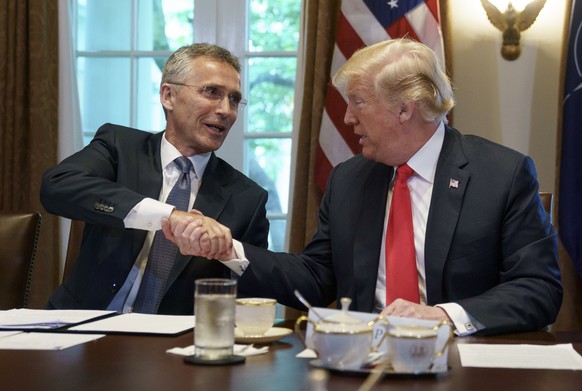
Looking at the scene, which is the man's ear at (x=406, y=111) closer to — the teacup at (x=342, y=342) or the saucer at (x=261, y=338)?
the saucer at (x=261, y=338)

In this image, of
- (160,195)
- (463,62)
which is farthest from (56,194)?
(463,62)

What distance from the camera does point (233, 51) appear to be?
4918 millimetres

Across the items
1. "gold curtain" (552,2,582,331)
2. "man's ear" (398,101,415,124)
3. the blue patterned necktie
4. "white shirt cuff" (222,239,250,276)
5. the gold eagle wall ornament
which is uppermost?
the gold eagle wall ornament

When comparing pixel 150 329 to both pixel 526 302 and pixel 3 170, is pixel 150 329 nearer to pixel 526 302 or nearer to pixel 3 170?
pixel 526 302

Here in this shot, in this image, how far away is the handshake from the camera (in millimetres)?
2516

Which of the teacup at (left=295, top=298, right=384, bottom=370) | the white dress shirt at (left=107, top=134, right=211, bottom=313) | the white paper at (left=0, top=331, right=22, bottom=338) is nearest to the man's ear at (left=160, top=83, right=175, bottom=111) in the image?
the white dress shirt at (left=107, top=134, right=211, bottom=313)

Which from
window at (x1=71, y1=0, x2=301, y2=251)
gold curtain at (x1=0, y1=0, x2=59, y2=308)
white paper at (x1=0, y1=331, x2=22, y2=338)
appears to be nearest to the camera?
white paper at (x1=0, y1=331, x2=22, y2=338)

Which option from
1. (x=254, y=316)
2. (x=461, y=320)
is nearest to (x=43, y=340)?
(x=254, y=316)

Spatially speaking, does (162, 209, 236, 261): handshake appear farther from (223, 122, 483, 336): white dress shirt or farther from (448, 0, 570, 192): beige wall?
(448, 0, 570, 192): beige wall

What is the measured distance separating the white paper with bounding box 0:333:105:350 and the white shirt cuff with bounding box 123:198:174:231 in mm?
769

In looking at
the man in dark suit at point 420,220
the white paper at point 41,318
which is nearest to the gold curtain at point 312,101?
the man in dark suit at point 420,220

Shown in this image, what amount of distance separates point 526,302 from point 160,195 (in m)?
1.31

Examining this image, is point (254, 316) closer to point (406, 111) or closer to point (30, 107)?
point (406, 111)

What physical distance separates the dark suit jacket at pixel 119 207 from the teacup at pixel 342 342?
1348mm
